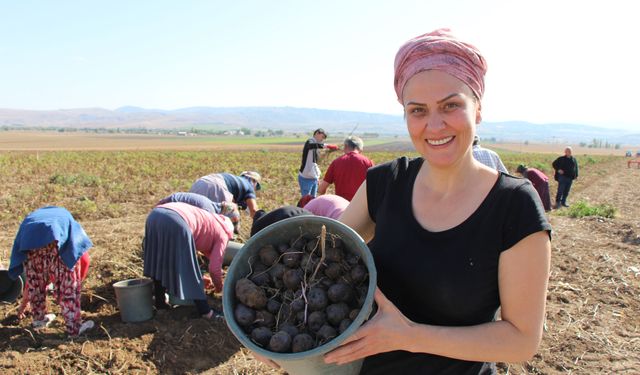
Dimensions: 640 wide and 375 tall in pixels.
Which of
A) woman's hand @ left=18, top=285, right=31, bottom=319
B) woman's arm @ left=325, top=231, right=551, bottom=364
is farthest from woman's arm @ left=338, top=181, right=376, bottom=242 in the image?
woman's hand @ left=18, top=285, right=31, bottom=319

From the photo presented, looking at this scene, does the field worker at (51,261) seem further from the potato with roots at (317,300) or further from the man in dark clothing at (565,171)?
the man in dark clothing at (565,171)

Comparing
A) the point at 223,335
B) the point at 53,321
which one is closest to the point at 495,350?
the point at 223,335

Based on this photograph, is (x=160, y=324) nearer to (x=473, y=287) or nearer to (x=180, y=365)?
(x=180, y=365)

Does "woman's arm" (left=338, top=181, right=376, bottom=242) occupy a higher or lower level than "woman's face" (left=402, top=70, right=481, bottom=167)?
lower

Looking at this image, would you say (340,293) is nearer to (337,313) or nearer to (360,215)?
(337,313)

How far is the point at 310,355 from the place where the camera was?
125 centimetres

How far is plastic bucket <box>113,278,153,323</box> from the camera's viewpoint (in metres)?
4.49

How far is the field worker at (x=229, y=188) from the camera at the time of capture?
5684mm

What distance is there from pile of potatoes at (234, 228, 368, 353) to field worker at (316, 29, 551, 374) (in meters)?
0.10

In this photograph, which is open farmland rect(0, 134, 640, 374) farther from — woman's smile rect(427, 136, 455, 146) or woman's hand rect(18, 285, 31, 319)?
woman's smile rect(427, 136, 455, 146)

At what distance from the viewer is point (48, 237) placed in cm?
403

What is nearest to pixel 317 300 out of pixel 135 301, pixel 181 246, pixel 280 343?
pixel 280 343

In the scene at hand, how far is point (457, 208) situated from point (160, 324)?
396 centimetres

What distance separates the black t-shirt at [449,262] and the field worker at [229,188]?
4.37 meters
